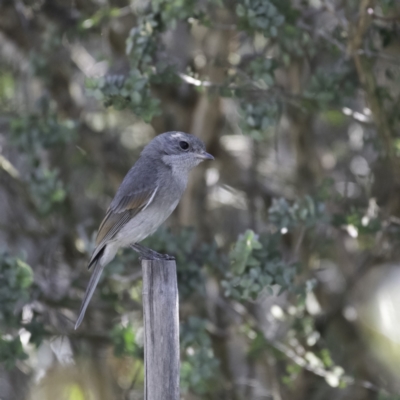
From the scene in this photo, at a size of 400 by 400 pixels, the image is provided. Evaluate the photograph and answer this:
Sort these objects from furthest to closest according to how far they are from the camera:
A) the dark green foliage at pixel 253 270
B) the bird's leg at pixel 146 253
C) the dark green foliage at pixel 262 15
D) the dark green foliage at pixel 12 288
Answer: the bird's leg at pixel 146 253 < the dark green foliage at pixel 12 288 < the dark green foliage at pixel 262 15 < the dark green foliage at pixel 253 270

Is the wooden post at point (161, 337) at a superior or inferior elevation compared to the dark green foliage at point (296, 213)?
superior

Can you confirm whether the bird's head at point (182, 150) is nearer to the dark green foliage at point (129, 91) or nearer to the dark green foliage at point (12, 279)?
the dark green foliage at point (129, 91)

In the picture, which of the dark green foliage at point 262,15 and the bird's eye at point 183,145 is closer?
the dark green foliage at point 262,15

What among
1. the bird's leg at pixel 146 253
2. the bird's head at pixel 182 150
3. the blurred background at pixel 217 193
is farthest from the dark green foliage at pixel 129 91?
the bird's leg at pixel 146 253

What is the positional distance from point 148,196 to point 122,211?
0.73 feet

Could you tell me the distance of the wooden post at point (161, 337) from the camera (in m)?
3.11

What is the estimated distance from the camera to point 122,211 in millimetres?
4582

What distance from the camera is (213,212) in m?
7.29

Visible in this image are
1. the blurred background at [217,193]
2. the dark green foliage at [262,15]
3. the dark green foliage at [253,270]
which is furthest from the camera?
the blurred background at [217,193]

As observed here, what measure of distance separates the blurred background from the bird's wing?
0.84 feet

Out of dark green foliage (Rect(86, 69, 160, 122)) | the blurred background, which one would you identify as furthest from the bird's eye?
dark green foliage (Rect(86, 69, 160, 122))

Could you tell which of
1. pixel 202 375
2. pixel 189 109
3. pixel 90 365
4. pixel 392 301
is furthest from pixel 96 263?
pixel 392 301

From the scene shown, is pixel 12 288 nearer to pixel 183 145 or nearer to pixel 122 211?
pixel 122 211

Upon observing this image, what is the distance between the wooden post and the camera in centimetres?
311
